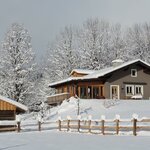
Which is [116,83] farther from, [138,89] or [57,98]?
[57,98]

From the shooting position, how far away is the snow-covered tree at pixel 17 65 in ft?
177

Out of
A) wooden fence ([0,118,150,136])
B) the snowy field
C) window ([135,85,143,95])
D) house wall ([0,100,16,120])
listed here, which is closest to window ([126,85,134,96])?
window ([135,85,143,95])

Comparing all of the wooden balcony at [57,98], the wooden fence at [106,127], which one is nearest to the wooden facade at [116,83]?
the wooden balcony at [57,98]

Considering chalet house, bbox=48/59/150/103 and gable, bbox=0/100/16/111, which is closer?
gable, bbox=0/100/16/111

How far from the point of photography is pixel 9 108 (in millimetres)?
34906

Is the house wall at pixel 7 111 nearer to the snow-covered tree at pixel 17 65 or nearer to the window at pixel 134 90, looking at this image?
the snow-covered tree at pixel 17 65

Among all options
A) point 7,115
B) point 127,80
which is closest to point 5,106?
point 7,115

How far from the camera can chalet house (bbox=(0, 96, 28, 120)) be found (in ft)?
114

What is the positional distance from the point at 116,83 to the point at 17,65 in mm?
13685

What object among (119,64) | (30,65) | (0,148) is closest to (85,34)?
(119,64)

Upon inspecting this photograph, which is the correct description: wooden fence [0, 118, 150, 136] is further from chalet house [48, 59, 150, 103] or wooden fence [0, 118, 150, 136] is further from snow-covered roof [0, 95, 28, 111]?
chalet house [48, 59, 150, 103]

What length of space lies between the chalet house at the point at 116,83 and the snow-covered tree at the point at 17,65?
5520mm

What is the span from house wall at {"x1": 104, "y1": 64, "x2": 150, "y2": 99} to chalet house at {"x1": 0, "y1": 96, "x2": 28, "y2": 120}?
23.0 m

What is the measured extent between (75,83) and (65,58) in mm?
14900
